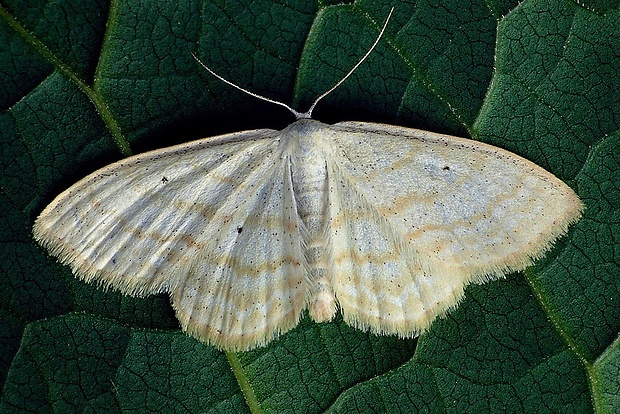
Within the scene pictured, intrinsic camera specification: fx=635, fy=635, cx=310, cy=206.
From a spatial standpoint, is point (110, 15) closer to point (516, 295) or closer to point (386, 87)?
point (386, 87)

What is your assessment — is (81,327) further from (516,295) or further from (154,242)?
(516,295)

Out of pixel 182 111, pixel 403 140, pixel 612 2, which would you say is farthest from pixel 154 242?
pixel 612 2

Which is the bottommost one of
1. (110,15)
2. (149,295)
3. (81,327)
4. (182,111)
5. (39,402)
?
(39,402)

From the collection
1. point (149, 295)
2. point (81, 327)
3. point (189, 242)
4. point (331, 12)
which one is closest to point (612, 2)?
point (331, 12)

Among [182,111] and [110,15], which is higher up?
[110,15]

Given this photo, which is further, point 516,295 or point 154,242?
point 516,295

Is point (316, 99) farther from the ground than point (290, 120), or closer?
farther from the ground
